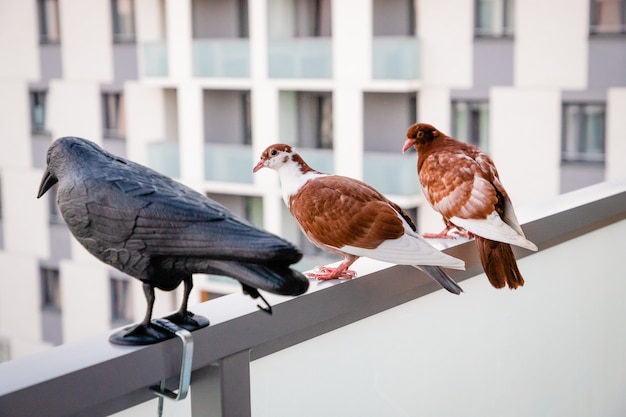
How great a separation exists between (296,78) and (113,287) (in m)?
2.79

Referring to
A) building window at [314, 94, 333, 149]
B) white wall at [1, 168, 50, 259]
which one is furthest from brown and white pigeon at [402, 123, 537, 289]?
white wall at [1, 168, 50, 259]

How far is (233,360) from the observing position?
36.3 inches

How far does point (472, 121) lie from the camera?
7.18 metres

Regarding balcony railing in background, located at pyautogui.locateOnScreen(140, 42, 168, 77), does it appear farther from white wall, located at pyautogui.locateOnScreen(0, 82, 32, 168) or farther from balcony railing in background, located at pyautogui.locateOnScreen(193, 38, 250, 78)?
white wall, located at pyautogui.locateOnScreen(0, 82, 32, 168)

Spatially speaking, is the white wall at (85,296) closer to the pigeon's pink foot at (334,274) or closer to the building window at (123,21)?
the building window at (123,21)

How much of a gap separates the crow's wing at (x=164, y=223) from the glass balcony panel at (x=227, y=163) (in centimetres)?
720

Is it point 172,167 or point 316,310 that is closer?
point 316,310

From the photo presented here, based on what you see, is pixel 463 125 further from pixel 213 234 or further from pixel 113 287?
pixel 213 234

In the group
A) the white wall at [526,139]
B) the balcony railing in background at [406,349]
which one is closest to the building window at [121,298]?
the white wall at [526,139]

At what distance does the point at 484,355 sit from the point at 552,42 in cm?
546

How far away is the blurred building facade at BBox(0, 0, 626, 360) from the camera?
21.8 feet

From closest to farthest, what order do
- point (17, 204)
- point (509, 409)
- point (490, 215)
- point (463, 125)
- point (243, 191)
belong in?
point (490, 215)
point (509, 409)
point (463, 125)
point (243, 191)
point (17, 204)

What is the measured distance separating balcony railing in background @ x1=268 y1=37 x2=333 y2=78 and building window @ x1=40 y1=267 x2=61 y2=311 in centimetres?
333

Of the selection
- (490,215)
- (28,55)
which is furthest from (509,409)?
(28,55)
